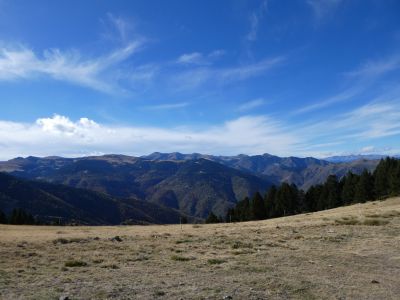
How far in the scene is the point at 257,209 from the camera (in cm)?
9475

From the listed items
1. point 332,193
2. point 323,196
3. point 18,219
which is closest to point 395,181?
point 332,193

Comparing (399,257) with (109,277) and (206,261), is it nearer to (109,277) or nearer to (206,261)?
(206,261)

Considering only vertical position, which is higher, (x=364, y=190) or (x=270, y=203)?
(x=364, y=190)

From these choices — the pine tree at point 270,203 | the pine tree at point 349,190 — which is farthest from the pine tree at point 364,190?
the pine tree at point 270,203

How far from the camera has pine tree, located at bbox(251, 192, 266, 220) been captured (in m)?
94.4

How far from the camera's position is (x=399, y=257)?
2067 centimetres

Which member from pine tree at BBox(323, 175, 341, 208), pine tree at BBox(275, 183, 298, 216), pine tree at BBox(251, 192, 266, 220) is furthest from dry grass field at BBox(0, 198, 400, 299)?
pine tree at BBox(323, 175, 341, 208)

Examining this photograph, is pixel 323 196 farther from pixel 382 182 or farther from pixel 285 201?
pixel 382 182

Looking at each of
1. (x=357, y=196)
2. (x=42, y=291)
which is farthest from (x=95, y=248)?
(x=357, y=196)

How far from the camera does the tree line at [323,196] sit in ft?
284

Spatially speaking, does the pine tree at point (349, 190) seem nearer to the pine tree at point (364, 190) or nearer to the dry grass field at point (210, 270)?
the pine tree at point (364, 190)

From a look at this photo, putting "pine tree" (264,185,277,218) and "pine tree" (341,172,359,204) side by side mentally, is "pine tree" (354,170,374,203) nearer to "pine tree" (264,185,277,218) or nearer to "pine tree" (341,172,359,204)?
"pine tree" (341,172,359,204)

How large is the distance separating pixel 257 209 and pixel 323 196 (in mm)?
17795

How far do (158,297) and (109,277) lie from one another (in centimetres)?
373
